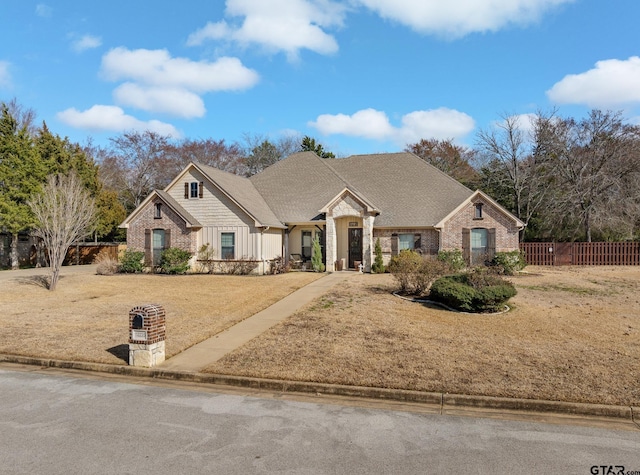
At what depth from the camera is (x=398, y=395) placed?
6129 millimetres

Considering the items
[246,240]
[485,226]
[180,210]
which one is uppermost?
[180,210]

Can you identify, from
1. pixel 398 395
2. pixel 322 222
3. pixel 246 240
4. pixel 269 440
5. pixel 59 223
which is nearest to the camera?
pixel 269 440

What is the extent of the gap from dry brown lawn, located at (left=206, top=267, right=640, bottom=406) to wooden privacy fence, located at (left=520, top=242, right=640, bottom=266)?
50.2ft

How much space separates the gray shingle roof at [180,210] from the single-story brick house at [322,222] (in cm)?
6

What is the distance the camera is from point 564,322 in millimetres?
10430

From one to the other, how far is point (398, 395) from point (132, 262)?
21.4m

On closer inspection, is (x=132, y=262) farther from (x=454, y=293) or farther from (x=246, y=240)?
(x=454, y=293)

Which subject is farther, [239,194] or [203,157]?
[203,157]

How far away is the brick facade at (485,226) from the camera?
23.2 m

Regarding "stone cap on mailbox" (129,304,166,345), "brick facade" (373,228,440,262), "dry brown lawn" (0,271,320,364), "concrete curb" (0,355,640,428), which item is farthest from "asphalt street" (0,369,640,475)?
"brick facade" (373,228,440,262)

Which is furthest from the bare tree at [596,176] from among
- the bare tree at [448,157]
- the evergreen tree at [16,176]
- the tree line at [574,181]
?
the evergreen tree at [16,176]

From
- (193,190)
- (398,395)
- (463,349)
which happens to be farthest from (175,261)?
(398,395)

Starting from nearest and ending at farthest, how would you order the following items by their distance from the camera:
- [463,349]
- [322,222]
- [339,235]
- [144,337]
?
[144,337] → [463,349] → [322,222] → [339,235]

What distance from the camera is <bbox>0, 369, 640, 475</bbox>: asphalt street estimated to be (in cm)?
427
